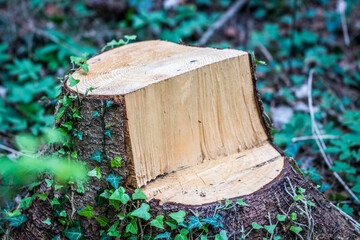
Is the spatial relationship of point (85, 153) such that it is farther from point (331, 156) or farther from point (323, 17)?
point (323, 17)

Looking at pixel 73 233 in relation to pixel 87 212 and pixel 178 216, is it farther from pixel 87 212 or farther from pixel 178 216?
pixel 178 216

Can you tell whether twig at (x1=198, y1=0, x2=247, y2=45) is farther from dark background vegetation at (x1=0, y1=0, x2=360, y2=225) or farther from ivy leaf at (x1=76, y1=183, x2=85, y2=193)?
ivy leaf at (x1=76, y1=183, x2=85, y2=193)

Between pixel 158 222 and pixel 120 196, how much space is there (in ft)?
0.77

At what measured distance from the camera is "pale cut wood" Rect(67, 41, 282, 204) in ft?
5.85

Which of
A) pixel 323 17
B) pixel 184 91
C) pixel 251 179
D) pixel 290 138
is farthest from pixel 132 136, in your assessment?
pixel 323 17

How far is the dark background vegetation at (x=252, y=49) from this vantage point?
3265mm

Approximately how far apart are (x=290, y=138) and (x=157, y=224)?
1735 mm

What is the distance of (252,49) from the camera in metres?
5.09

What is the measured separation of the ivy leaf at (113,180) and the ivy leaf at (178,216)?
0.33 m

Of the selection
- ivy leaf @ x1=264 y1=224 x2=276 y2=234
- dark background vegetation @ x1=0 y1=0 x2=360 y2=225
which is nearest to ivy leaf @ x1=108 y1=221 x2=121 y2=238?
ivy leaf @ x1=264 y1=224 x2=276 y2=234

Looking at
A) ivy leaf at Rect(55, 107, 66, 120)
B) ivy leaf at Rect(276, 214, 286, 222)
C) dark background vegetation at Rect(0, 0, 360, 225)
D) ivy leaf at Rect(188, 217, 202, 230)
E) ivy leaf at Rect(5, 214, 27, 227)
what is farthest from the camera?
dark background vegetation at Rect(0, 0, 360, 225)

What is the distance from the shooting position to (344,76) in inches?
187

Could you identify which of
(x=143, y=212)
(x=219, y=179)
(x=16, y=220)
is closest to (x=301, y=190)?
(x=219, y=179)

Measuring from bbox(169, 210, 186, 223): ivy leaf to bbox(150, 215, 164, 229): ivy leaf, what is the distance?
0.06m
